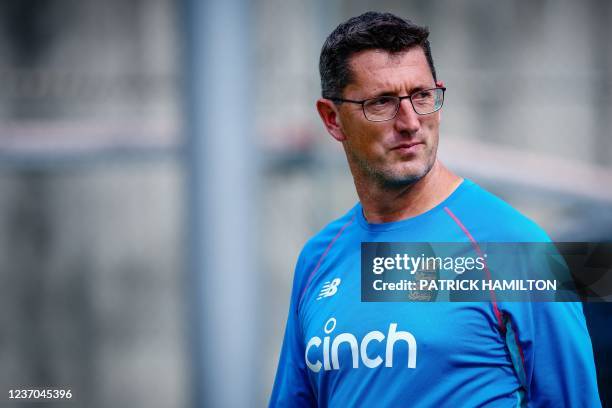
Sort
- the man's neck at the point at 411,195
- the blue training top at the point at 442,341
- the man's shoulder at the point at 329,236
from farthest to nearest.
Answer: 1. the man's shoulder at the point at 329,236
2. the man's neck at the point at 411,195
3. the blue training top at the point at 442,341

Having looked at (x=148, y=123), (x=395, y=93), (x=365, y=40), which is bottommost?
(x=395, y=93)

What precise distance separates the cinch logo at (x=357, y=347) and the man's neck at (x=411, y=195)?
0.83 feet

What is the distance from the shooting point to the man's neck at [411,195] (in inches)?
63.2

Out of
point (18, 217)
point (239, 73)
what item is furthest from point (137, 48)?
point (239, 73)

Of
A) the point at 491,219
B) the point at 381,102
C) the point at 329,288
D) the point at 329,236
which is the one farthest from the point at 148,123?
the point at 491,219

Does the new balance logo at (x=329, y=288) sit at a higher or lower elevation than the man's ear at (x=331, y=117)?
lower

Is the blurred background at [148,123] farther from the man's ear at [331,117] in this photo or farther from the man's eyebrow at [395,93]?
the man's eyebrow at [395,93]

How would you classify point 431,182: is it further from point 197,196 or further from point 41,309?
point 41,309

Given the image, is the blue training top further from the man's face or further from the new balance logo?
the man's face

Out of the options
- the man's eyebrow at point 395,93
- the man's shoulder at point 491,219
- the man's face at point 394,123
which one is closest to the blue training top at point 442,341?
the man's shoulder at point 491,219

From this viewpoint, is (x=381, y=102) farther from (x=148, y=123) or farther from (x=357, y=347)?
(x=148, y=123)

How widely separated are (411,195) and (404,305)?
24 cm

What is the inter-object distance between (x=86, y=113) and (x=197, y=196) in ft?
10.5

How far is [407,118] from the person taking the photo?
1496mm
